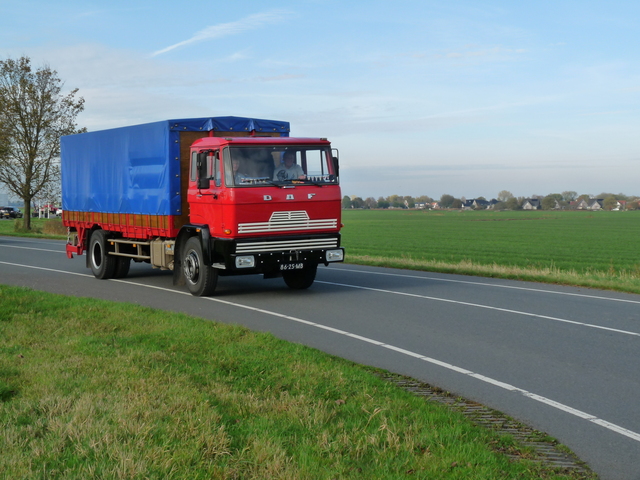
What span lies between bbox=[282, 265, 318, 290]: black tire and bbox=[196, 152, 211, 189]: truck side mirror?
8.41 ft

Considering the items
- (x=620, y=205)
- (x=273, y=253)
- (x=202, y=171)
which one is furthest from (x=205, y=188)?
(x=620, y=205)

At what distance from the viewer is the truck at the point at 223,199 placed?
13.2m

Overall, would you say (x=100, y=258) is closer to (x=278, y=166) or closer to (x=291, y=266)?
(x=291, y=266)

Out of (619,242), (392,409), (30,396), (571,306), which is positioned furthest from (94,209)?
(619,242)

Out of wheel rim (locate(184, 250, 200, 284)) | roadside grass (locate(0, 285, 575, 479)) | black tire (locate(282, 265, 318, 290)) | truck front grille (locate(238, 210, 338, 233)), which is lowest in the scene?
roadside grass (locate(0, 285, 575, 479))

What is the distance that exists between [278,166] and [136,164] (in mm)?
3723

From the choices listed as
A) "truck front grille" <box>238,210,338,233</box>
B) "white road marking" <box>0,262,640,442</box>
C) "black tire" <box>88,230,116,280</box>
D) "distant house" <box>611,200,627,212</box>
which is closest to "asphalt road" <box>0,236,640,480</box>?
"white road marking" <box>0,262,640,442</box>

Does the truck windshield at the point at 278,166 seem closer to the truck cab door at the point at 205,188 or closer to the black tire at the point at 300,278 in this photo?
the truck cab door at the point at 205,188

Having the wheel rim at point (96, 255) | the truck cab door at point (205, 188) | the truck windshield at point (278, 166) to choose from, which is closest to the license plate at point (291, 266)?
the truck cab door at point (205, 188)

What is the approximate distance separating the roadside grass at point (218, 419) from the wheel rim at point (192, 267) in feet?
18.5

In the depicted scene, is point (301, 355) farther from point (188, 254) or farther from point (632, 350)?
point (188, 254)

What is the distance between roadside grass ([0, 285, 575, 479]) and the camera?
14.8ft

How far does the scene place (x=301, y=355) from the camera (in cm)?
785

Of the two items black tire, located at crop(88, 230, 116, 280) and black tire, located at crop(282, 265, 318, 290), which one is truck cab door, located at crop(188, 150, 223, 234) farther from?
black tire, located at crop(88, 230, 116, 280)
